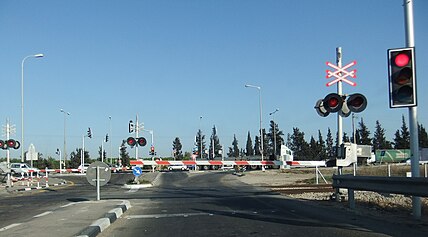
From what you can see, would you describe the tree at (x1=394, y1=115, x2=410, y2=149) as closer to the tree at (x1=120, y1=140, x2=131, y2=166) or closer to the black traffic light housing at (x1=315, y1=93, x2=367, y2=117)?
the tree at (x1=120, y1=140, x2=131, y2=166)

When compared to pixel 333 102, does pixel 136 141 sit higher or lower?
lower

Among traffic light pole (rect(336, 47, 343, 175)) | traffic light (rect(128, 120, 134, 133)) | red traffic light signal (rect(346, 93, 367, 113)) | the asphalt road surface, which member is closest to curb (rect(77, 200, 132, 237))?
the asphalt road surface

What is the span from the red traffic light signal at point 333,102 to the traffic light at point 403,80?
162 inches

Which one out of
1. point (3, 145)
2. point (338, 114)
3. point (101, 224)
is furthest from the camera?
point (3, 145)

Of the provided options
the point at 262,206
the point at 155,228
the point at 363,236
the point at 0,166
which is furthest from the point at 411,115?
the point at 0,166

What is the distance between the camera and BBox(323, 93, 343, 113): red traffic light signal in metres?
16.2

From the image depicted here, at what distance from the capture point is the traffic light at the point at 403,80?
39.2 feet

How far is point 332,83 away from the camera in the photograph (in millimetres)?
17906

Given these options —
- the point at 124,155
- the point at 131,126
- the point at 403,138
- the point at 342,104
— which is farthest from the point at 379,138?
the point at 342,104

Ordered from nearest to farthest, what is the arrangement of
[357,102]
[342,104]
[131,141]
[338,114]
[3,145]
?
[357,102] → [342,104] → [338,114] → [131,141] → [3,145]

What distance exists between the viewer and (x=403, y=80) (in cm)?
1198

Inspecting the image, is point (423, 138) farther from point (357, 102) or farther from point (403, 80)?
point (403, 80)

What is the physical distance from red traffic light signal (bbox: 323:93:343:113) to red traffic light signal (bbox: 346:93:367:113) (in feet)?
1.00

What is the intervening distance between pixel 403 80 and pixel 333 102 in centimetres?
433
